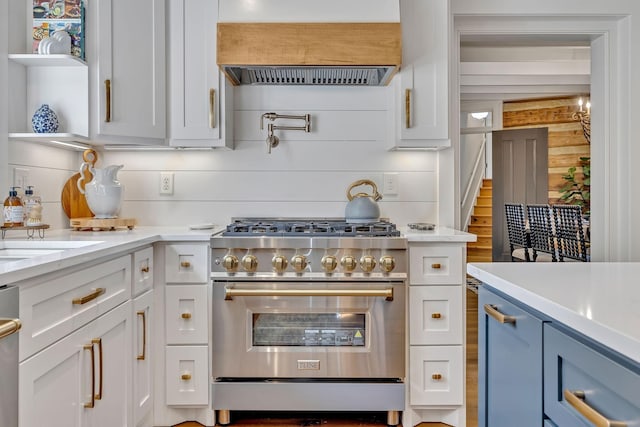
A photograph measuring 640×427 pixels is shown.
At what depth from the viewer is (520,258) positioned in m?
5.27

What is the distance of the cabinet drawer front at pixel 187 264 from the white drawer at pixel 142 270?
0.08 meters

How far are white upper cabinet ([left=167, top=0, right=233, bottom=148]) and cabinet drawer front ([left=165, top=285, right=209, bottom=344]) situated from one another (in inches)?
30.8

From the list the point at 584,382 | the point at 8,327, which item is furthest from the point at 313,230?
the point at 584,382

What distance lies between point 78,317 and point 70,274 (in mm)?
145

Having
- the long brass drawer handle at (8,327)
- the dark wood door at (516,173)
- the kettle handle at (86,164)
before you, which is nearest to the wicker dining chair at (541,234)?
the dark wood door at (516,173)

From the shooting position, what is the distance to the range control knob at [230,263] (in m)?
2.05

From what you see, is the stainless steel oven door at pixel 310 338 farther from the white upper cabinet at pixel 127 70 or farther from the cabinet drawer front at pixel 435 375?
the white upper cabinet at pixel 127 70

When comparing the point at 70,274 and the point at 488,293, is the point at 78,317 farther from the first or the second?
the point at 488,293

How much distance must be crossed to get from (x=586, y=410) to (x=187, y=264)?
1.73 m

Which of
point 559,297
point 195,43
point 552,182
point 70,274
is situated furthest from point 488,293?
point 552,182

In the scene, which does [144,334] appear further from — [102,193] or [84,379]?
[102,193]

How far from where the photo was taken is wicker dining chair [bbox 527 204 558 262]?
4.81 m

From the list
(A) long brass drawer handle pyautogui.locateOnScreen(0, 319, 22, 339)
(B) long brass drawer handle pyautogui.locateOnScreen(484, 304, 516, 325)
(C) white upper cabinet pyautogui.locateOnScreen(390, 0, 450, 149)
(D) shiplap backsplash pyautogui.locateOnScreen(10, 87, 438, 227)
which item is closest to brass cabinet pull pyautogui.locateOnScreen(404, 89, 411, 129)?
(C) white upper cabinet pyautogui.locateOnScreen(390, 0, 450, 149)

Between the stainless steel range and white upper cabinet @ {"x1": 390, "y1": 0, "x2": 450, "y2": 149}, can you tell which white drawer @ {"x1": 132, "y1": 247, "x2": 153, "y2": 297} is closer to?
the stainless steel range
